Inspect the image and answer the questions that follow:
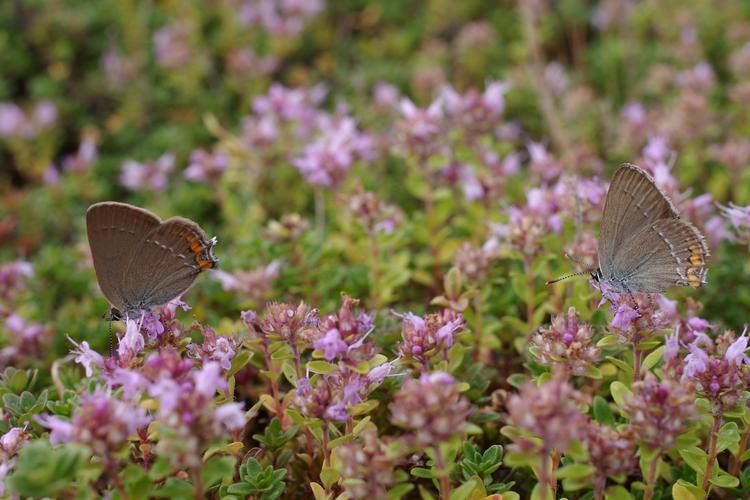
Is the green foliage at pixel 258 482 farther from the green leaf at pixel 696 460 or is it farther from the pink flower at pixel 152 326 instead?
the green leaf at pixel 696 460

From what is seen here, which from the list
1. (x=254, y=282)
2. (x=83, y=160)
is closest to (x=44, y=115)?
(x=83, y=160)

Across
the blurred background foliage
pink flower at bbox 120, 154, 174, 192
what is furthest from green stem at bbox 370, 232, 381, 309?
pink flower at bbox 120, 154, 174, 192

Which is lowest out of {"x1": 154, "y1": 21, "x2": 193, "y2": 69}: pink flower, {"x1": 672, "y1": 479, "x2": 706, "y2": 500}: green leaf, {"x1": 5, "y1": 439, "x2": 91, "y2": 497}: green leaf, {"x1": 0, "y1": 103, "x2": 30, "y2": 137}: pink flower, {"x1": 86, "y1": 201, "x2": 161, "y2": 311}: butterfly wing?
{"x1": 672, "y1": 479, "x2": 706, "y2": 500}: green leaf

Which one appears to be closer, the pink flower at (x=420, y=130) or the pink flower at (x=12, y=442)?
the pink flower at (x=12, y=442)

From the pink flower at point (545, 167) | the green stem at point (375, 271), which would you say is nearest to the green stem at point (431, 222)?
the green stem at point (375, 271)

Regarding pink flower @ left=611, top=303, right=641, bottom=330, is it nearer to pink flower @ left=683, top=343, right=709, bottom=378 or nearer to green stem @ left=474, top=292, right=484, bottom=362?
pink flower @ left=683, top=343, right=709, bottom=378

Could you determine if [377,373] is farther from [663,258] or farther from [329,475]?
[663,258]
